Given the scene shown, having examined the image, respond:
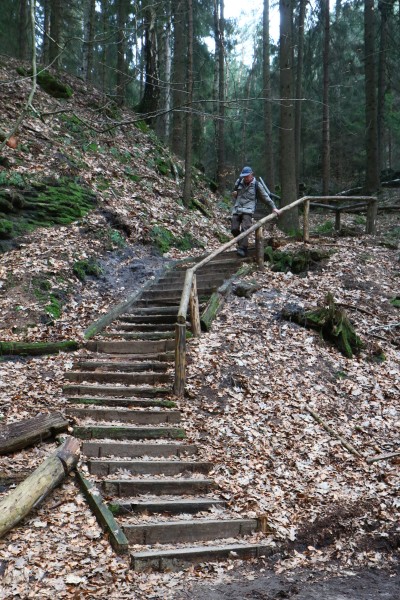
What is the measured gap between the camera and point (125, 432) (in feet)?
20.3

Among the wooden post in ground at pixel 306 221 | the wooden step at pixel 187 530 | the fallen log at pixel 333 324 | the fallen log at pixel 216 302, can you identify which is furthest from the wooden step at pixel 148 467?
the wooden post in ground at pixel 306 221

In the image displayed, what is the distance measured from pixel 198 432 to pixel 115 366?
1845 millimetres

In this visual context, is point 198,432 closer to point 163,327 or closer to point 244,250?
point 163,327

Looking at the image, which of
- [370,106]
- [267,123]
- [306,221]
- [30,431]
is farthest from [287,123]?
[30,431]

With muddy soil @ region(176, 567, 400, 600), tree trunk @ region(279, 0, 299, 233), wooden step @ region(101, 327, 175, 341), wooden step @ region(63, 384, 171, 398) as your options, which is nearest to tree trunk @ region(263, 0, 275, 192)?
tree trunk @ region(279, 0, 299, 233)

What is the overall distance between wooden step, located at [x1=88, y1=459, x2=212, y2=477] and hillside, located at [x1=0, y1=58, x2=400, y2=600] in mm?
251

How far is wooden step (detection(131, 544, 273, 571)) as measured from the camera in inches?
174

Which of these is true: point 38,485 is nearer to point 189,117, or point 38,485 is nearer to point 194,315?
point 194,315

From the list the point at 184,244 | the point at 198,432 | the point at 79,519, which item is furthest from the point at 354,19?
the point at 79,519

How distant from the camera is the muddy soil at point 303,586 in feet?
14.0

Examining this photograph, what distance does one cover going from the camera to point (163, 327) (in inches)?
353

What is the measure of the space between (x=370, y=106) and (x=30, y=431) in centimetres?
1695

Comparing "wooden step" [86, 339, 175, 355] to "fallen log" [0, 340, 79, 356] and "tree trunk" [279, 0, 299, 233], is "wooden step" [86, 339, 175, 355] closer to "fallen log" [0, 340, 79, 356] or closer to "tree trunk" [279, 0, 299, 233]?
"fallen log" [0, 340, 79, 356]

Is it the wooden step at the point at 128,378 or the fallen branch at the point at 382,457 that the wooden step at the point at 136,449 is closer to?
A: the wooden step at the point at 128,378
